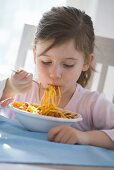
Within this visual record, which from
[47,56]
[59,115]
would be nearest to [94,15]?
[47,56]

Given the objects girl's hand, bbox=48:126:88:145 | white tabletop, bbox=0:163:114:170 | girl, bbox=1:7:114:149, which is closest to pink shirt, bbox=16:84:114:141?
girl, bbox=1:7:114:149

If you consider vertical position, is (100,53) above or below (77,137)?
above

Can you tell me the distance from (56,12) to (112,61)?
0.61 meters

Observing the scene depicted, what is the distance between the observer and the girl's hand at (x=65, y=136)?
771 millimetres

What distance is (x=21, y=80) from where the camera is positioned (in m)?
1.00

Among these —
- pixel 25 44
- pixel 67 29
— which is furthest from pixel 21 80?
pixel 25 44

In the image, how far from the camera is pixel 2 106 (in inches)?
44.9

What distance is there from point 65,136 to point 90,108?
0.39 meters

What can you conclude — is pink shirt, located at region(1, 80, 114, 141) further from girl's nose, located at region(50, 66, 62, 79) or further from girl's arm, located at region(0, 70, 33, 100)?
girl's nose, located at region(50, 66, 62, 79)

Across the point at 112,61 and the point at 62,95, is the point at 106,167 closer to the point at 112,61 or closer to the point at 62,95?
the point at 62,95

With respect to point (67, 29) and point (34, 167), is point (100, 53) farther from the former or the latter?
point (34, 167)

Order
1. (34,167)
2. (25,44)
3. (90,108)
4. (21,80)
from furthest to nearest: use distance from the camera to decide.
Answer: (25,44)
(90,108)
(21,80)
(34,167)

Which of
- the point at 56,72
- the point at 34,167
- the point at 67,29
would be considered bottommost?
the point at 34,167

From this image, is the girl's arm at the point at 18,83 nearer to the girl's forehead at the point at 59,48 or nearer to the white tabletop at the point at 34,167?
the girl's forehead at the point at 59,48
